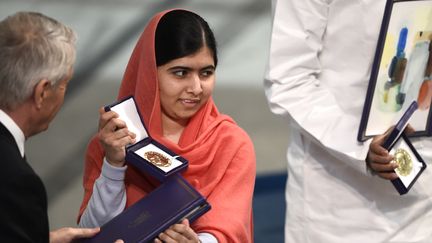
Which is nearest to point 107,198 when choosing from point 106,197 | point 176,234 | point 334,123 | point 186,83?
point 106,197

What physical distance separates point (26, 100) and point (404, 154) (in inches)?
42.2

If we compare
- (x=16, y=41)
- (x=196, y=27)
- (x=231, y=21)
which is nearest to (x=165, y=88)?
(x=196, y=27)

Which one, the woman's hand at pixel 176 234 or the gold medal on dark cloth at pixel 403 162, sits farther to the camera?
the gold medal on dark cloth at pixel 403 162

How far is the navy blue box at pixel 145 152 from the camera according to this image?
214 centimetres

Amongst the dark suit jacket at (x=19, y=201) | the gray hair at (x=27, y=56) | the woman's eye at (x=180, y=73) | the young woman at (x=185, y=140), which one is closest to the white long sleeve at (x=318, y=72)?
the young woman at (x=185, y=140)

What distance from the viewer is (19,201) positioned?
5.75ft

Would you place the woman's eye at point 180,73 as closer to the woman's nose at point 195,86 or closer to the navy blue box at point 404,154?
the woman's nose at point 195,86

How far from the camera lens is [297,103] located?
8.14 ft

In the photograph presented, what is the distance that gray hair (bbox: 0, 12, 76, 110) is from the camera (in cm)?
187

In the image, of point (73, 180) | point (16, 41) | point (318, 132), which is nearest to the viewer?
point (16, 41)

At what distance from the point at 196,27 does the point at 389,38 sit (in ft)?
1.74

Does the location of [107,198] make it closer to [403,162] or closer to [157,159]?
[157,159]

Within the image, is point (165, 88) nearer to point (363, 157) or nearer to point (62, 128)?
point (363, 157)

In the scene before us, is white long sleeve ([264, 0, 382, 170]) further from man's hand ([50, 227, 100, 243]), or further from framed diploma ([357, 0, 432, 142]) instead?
man's hand ([50, 227, 100, 243])
